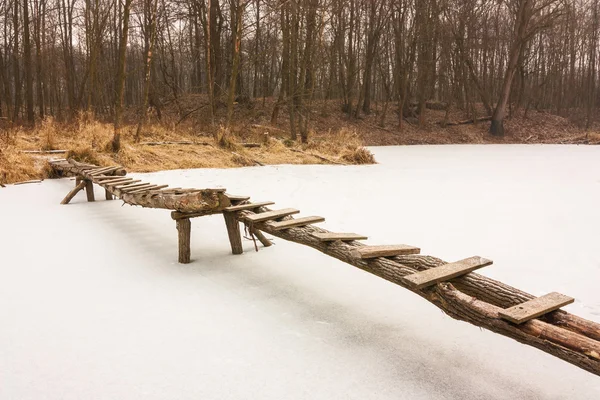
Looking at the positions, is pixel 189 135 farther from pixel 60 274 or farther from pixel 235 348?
pixel 235 348

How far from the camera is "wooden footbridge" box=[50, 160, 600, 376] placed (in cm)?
180

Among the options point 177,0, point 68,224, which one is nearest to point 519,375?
point 68,224

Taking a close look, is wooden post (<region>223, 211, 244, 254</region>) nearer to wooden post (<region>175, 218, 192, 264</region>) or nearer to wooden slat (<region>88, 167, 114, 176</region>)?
wooden post (<region>175, 218, 192, 264</region>)

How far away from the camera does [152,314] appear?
3016 mm

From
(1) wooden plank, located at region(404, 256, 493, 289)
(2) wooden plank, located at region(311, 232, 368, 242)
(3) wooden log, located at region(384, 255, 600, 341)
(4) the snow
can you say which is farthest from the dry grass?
(1) wooden plank, located at region(404, 256, 493, 289)

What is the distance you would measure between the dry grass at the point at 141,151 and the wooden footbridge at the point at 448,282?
Answer: 682 centimetres

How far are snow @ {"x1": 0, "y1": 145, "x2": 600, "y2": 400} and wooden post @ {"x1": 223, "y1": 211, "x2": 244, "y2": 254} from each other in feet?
0.57

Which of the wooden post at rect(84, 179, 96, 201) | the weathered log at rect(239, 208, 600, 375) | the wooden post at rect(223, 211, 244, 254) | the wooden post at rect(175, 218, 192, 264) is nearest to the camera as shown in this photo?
the weathered log at rect(239, 208, 600, 375)

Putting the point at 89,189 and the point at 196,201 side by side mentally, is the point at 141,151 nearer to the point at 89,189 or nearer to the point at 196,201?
the point at 89,189

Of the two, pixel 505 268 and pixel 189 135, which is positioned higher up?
pixel 189 135

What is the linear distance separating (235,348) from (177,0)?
876 inches

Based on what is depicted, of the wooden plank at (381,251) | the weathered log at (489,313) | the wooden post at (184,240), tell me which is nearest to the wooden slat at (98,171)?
the wooden post at (184,240)

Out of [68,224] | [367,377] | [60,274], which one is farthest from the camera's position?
[68,224]

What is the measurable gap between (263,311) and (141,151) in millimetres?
9318
